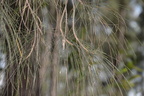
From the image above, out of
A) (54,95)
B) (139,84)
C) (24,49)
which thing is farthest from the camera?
(139,84)

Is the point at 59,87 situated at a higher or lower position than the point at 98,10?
→ lower

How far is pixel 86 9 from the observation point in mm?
906

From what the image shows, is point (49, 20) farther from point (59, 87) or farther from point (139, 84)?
point (139, 84)

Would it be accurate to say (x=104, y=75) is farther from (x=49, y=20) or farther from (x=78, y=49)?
(x=49, y=20)

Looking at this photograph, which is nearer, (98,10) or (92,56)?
(92,56)

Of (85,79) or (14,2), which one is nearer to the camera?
(85,79)

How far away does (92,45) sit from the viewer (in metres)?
0.86

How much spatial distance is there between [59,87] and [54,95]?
37 mm

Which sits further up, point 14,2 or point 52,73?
point 14,2

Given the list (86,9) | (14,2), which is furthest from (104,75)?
(14,2)

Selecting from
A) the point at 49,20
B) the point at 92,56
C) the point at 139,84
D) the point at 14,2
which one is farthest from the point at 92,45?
the point at 139,84

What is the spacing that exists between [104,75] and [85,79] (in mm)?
48

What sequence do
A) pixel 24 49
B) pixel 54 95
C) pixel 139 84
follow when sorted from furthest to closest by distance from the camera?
pixel 139 84
pixel 24 49
pixel 54 95

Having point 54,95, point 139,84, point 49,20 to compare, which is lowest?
point 139,84
